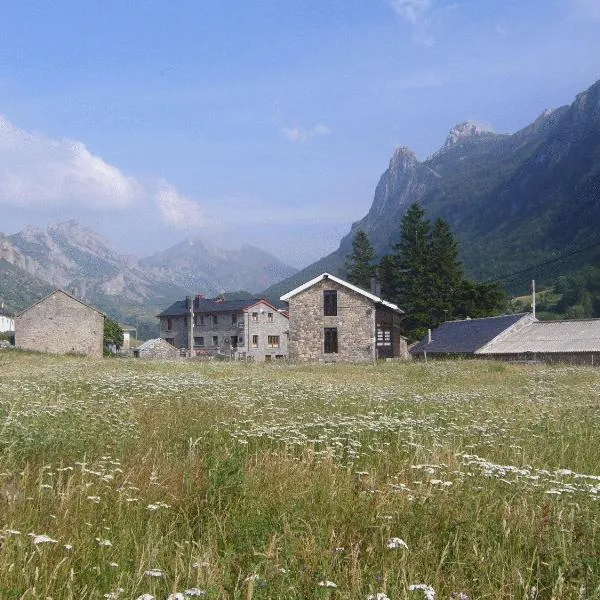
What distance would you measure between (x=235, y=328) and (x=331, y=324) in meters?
41.0

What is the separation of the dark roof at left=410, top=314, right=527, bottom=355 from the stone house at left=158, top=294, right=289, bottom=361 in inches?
1362

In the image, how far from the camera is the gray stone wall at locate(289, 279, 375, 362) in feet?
160

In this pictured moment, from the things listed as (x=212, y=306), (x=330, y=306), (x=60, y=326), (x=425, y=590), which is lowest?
(x=425, y=590)

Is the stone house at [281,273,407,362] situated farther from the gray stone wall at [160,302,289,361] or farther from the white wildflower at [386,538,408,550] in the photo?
the white wildflower at [386,538,408,550]

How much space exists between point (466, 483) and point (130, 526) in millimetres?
2853

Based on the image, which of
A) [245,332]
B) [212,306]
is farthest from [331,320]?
[212,306]

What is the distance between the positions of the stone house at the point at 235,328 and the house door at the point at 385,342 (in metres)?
30.6

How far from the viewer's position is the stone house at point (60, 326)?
64.4 meters

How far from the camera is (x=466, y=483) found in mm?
5402

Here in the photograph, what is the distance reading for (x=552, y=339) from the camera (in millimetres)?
41625

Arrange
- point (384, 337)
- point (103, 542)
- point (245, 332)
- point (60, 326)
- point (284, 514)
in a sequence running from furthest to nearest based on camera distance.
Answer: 1. point (245, 332)
2. point (60, 326)
3. point (384, 337)
4. point (284, 514)
5. point (103, 542)

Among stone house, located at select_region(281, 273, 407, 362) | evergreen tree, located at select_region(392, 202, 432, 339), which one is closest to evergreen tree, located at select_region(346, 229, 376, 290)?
evergreen tree, located at select_region(392, 202, 432, 339)

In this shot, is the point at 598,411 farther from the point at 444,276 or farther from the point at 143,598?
the point at 444,276

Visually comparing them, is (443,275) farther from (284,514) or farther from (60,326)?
(284,514)
